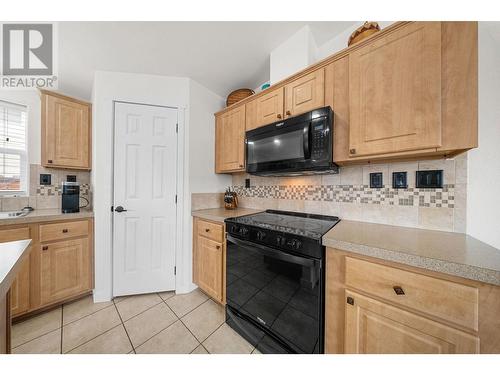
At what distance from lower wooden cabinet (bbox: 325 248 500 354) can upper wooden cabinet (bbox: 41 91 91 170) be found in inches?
107

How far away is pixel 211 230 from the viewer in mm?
1747

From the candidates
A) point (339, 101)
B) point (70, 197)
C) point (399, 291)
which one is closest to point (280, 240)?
point (399, 291)

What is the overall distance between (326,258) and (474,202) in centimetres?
92

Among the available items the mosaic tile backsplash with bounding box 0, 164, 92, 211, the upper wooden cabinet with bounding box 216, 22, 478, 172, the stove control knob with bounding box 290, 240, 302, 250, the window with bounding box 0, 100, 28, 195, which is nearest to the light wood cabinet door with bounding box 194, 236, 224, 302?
the stove control knob with bounding box 290, 240, 302, 250

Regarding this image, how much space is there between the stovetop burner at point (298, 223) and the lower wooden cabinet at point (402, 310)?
168 millimetres

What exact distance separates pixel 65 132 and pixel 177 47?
1562mm

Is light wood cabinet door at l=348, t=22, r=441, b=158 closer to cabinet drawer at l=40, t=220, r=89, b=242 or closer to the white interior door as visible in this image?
the white interior door

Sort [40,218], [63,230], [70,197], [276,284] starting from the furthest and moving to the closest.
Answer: [70,197] → [63,230] → [40,218] → [276,284]

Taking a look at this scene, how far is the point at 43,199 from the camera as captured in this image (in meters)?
2.11

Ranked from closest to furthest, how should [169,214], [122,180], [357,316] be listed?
[357,316]
[122,180]
[169,214]

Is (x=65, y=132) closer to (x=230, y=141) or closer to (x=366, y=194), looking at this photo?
(x=230, y=141)

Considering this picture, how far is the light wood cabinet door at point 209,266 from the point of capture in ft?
5.44
